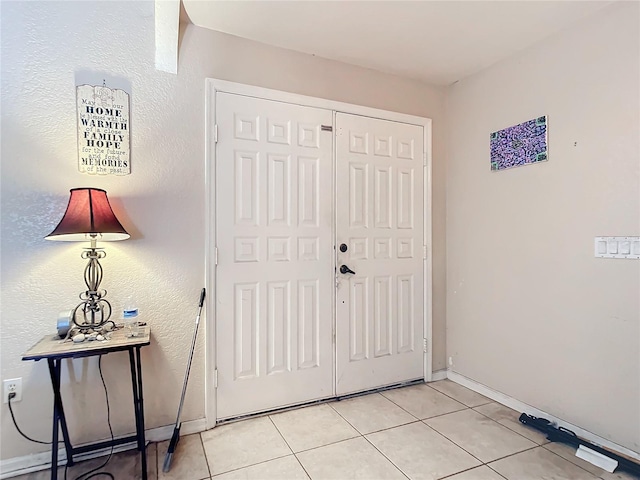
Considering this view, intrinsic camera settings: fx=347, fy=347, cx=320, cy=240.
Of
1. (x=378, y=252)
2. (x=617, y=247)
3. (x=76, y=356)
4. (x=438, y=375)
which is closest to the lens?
(x=76, y=356)

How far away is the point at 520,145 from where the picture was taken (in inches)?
95.9

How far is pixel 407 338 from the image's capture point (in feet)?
9.45

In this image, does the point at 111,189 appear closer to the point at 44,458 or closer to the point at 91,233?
the point at 91,233

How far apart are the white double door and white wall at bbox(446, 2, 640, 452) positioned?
459mm

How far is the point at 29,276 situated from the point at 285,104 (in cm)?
182

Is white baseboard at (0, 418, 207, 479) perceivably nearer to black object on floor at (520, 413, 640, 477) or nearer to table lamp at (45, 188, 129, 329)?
table lamp at (45, 188, 129, 329)

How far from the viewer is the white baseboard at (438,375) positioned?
2.96 m

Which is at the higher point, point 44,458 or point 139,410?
point 139,410

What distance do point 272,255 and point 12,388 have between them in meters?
1.55

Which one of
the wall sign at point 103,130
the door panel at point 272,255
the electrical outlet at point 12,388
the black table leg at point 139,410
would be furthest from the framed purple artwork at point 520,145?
the electrical outlet at point 12,388

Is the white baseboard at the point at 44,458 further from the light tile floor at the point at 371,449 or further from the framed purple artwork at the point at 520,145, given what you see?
the framed purple artwork at the point at 520,145

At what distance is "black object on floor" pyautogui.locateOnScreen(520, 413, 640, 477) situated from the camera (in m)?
1.74

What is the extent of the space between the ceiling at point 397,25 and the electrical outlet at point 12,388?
2.24 m

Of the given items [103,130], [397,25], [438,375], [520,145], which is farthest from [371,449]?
[397,25]
